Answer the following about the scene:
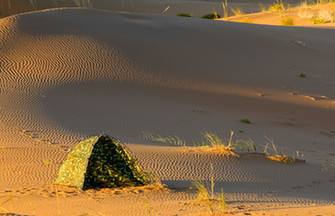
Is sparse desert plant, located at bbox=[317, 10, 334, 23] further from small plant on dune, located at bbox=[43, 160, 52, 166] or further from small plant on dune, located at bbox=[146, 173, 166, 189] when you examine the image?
small plant on dune, located at bbox=[146, 173, 166, 189]

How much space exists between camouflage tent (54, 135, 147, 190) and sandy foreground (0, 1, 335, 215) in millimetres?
186

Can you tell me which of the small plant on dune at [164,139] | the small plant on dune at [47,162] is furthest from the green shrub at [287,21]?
the small plant on dune at [47,162]

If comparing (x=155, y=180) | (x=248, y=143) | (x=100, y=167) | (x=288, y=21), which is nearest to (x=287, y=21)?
(x=288, y=21)

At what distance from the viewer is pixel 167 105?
12.4 m

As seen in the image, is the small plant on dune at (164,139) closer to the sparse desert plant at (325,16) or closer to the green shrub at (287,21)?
the green shrub at (287,21)

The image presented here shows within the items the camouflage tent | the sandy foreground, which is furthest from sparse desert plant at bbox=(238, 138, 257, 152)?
the camouflage tent

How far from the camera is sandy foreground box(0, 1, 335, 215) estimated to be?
6.27 metres

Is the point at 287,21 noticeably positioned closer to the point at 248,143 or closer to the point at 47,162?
the point at 248,143

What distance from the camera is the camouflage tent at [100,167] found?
6.53m

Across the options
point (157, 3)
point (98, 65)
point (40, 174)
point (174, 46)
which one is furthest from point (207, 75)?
point (157, 3)

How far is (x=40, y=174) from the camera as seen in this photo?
23.2 feet

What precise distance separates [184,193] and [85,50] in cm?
879

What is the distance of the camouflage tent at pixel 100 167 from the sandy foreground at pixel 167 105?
0.19 meters

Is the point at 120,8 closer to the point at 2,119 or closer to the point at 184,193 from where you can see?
the point at 2,119
